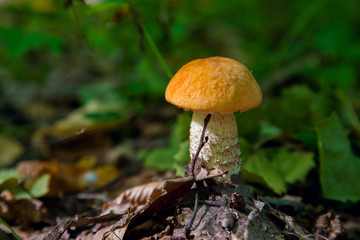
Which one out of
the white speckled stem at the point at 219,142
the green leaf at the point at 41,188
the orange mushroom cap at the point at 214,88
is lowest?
the green leaf at the point at 41,188

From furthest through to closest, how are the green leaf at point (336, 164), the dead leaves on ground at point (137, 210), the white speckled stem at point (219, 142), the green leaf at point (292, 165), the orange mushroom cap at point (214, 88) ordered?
1. the green leaf at point (292, 165)
2. the green leaf at point (336, 164)
3. the white speckled stem at point (219, 142)
4. the dead leaves on ground at point (137, 210)
5. the orange mushroom cap at point (214, 88)

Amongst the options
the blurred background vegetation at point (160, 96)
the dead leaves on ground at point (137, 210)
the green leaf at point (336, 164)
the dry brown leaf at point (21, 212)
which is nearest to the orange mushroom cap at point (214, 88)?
the dead leaves on ground at point (137, 210)

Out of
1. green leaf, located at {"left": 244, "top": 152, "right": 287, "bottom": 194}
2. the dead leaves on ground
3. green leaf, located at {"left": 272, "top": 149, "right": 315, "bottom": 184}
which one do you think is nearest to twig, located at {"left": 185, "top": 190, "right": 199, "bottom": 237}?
the dead leaves on ground

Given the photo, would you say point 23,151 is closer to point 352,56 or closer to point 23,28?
point 23,28

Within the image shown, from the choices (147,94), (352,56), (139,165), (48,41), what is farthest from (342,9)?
(48,41)

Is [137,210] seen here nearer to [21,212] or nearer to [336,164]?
[21,212]

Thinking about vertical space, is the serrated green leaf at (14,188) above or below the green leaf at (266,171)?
below

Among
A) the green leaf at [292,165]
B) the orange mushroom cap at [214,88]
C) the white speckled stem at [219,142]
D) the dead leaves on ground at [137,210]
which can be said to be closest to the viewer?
the orange mushroom cap at [214,88]

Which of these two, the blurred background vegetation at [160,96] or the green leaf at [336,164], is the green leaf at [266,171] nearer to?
the blurred background vegetation at [160,96]
